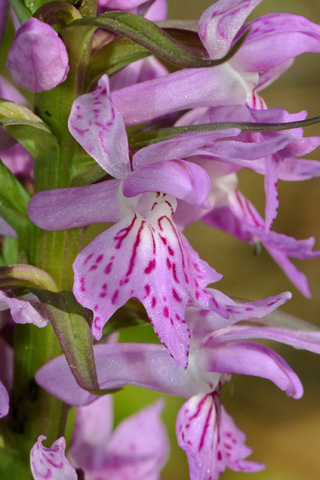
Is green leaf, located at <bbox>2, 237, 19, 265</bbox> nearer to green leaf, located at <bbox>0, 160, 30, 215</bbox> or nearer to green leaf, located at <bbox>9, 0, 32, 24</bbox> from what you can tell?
green leaf, located at <bbox>0, 160, 30, 215</bbox>

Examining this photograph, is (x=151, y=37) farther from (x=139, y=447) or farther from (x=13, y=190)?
(x=139, y=447)

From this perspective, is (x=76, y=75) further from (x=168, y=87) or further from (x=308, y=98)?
(x=308, y=98)

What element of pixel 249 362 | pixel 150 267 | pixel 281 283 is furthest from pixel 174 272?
pixel 281 283

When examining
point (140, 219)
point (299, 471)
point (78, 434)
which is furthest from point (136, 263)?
point (299, 471)

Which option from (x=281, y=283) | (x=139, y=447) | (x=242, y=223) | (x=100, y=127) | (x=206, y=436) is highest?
(x=100, y=127)

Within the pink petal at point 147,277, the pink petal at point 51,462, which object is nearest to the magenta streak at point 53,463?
the pink petal at point 51,462

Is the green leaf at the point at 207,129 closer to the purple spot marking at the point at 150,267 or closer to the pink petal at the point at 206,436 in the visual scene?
the purple spot marking at the point at 150,267
